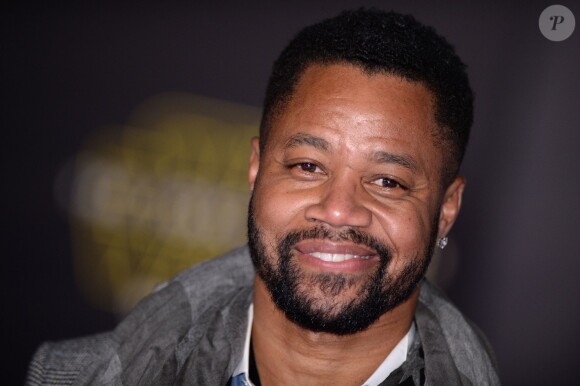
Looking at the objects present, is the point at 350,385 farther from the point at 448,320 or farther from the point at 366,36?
the point at 366,36

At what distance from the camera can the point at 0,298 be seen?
3.71 m

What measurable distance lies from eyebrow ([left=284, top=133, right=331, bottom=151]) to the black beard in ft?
0.74

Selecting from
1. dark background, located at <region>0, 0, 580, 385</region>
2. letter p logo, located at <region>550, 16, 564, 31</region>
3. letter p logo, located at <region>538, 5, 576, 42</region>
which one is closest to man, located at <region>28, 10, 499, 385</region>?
dark background, located at <region>0, 0, 580, 385</region>

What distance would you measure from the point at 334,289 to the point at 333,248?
0.37 ft

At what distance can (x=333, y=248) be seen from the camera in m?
1.50

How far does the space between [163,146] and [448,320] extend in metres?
2.17

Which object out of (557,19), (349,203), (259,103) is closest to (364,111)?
(349,203)

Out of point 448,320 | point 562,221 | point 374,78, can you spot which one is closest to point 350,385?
point 448,320

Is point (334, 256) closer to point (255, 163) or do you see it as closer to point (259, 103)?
point (255, 163)

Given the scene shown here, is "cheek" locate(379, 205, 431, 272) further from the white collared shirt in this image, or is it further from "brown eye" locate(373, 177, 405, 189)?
the white collared shirt

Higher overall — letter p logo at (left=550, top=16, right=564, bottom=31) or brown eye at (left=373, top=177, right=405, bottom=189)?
letter p logo at (left=550, top=16, right=564, bottom=31)

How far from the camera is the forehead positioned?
4.90 feet

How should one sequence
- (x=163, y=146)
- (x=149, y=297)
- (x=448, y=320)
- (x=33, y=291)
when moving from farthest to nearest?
(x=33, y=291) → (x=163, y=146) → (x=149, y=297) → (x=448, y=320)

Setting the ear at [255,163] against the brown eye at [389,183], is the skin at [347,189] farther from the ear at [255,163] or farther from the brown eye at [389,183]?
the ear at [255,163]
